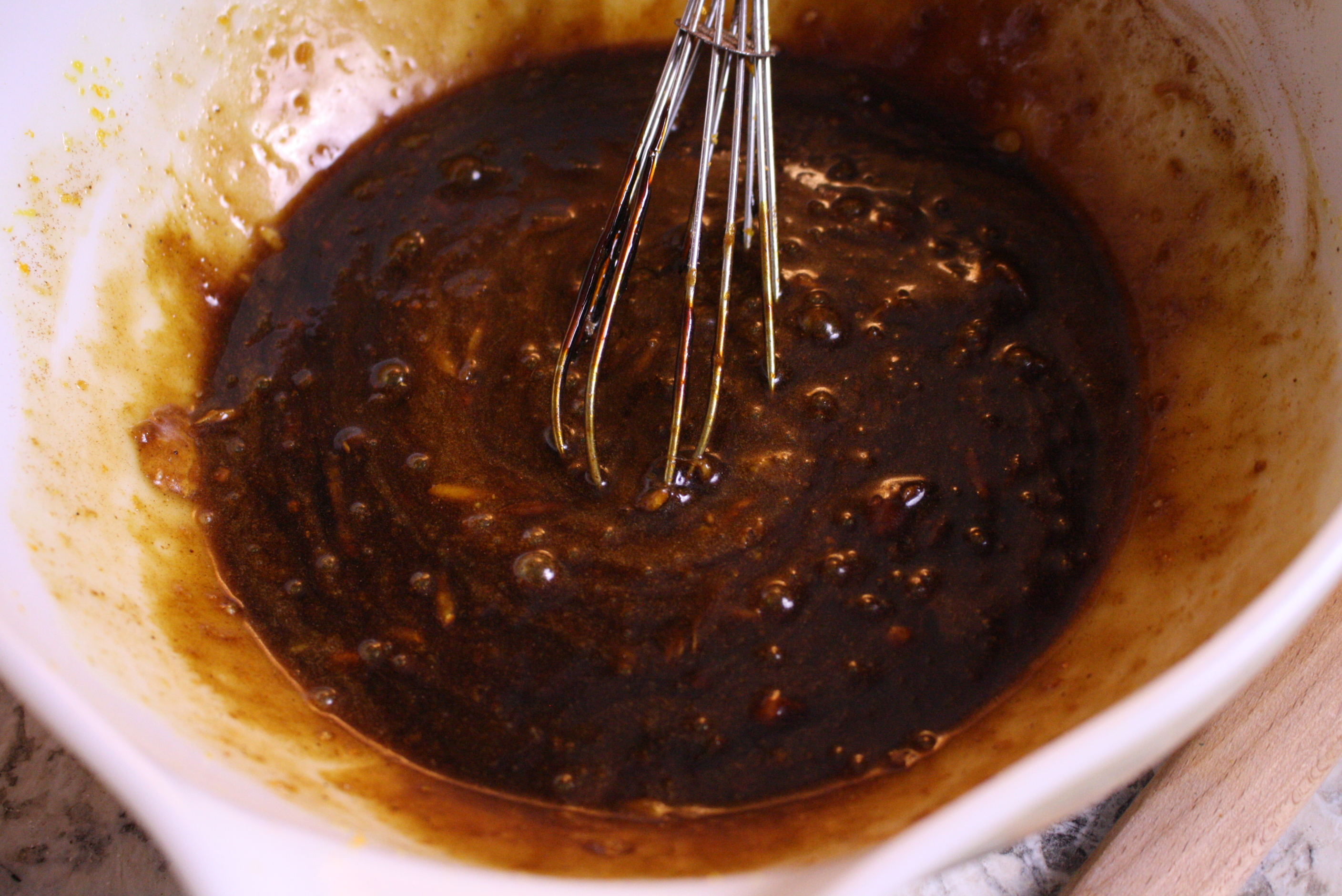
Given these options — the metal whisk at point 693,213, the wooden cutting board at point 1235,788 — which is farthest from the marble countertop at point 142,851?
the metal whisk at point 693,213

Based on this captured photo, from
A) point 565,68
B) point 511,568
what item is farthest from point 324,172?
point 511,568

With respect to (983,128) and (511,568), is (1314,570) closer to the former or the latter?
(511,568)

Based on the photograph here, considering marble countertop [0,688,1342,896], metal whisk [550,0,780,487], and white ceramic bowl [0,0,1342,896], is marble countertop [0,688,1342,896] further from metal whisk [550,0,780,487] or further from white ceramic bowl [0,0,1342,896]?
metal whisk [550,0,780,487]

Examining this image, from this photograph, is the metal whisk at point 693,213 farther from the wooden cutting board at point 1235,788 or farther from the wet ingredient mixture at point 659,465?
the wooden cutting board at point 1235,788

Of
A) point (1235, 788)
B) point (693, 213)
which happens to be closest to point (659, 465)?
point (693, 213)

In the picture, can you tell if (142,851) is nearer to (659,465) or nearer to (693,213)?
(659,465)
